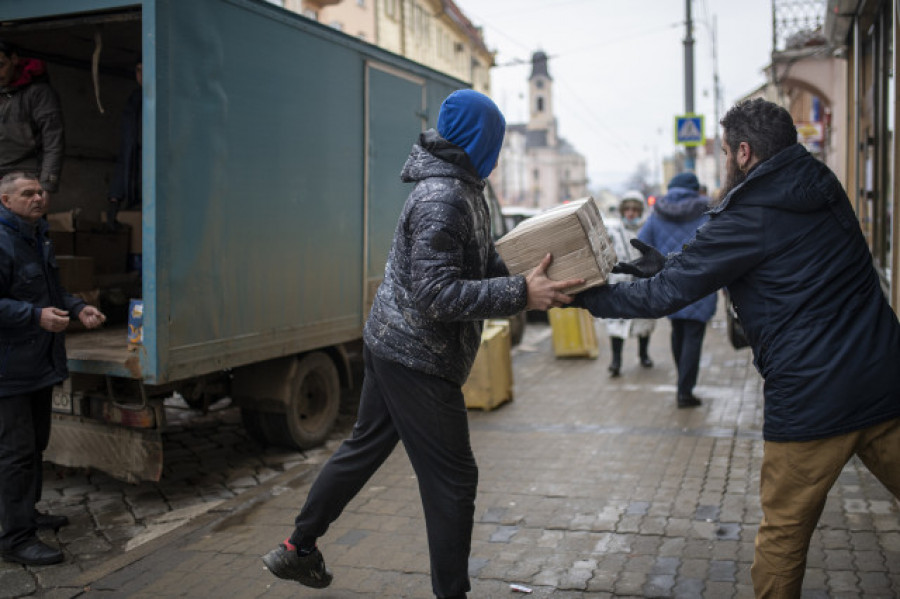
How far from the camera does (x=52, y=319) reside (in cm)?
427

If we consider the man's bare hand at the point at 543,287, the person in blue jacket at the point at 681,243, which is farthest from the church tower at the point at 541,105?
the man's bare hand at the point at 543,287

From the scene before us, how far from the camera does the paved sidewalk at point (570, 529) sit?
386 cm

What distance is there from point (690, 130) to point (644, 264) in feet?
47.0

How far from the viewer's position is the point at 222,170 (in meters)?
5.39

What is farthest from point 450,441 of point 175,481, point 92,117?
point 92,117

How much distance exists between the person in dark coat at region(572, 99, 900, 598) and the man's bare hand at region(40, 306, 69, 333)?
3086 millimetres

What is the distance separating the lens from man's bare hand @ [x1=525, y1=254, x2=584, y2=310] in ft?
9.87

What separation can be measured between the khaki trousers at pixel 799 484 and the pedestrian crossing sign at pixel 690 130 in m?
14.6

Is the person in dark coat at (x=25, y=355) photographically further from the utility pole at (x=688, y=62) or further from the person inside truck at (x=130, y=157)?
the utility pole at (x=688, y=62)

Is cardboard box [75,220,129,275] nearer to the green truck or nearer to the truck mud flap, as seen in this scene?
the green truck

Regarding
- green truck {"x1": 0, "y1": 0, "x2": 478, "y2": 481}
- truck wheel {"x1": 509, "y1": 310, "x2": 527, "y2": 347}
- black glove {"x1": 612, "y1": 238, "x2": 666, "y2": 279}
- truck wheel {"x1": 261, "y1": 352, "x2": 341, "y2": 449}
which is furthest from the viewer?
truck wheel {"x1": 509, "y1": 310, "x2": 527, "y2": 347}

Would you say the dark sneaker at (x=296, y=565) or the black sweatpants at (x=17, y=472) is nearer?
the dark sneaker at (x=296, y=565)

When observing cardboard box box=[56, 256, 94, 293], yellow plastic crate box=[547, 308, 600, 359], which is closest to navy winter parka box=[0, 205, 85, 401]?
cardboard box box=[56, 256, 94, 293]

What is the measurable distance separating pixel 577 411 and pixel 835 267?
15.9 ft
